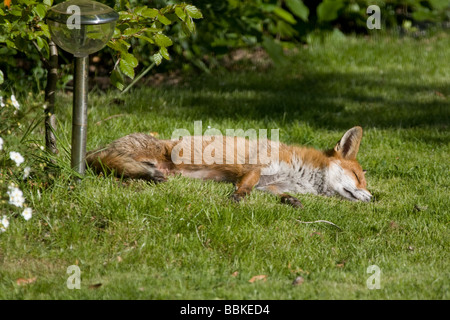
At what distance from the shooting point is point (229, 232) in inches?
180

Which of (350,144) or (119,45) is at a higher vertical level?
(119,45)

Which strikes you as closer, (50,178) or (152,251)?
(152,251)

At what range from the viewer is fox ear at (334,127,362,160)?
5.90 meters

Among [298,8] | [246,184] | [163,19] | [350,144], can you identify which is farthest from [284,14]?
[163,19]

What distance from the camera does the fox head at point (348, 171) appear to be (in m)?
5.66

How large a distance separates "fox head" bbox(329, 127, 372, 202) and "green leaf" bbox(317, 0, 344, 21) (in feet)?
15.7

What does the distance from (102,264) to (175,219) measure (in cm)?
69

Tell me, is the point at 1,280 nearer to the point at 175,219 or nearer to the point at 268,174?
the point at 175,219

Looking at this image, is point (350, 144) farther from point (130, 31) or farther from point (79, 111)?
point (79, 111)

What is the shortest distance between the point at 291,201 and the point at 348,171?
78 centimetres

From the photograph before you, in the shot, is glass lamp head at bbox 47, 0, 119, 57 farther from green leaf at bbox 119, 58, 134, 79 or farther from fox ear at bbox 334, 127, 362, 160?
fox ear at bbox 334, 127, 362, 160

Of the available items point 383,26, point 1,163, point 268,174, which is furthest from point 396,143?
point 383,26
